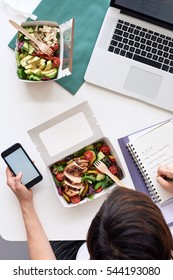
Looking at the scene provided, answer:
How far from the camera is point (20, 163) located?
0.98m

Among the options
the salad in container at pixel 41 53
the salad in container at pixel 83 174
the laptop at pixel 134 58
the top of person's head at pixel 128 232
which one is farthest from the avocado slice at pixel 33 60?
the top of person's head at pixel 128 232

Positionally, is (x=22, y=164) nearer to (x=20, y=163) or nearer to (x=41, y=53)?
(x=20, y=163)

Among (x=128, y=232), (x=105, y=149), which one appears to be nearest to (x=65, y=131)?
(x=105, y=149)

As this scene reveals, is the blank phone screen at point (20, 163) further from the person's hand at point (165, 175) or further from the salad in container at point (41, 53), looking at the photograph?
the person's hand at point (165, 175)

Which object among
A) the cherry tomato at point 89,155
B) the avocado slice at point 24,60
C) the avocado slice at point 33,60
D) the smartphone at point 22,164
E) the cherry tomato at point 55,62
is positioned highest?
the avocado slice at point 24,60

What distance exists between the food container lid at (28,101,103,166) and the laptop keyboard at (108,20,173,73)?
17cm

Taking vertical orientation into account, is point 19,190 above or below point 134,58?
below

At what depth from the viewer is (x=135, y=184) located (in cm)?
100

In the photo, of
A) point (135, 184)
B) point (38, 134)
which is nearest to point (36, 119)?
point (38, 134)

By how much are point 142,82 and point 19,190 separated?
0.38 m

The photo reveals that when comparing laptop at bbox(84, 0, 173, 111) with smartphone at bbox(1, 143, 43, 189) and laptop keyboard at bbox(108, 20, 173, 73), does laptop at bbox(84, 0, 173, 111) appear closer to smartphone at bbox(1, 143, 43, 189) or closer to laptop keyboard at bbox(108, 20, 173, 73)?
laptop keyboard at bbox(108, 20, 173, 73)

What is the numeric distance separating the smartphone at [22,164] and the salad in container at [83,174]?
0.04m

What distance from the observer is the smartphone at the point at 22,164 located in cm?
98

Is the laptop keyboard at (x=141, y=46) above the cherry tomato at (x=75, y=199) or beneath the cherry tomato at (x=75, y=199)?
above
